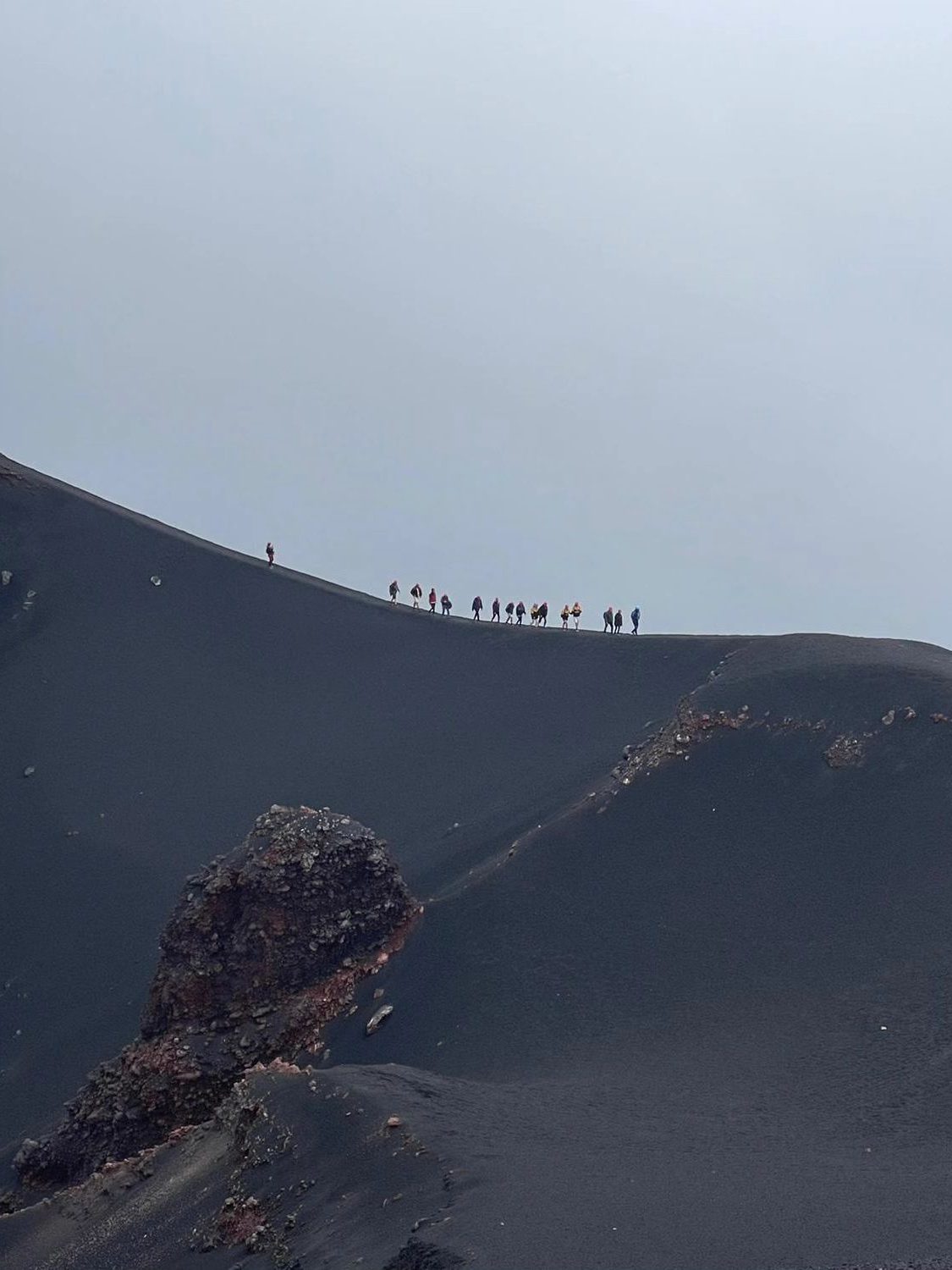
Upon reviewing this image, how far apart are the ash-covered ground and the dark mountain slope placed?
Answer: 131 mm

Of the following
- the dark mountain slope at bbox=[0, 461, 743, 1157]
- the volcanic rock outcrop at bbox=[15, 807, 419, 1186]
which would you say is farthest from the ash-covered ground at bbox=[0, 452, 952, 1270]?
the volcanic rock outcrop at bbox=[15, 807, 419, 1186]

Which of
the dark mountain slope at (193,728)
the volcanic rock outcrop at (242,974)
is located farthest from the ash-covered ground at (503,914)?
the volcanic rock outcrop at (242,974)

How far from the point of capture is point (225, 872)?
27.3 metres

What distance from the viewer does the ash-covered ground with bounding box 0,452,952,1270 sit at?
16.0 metres

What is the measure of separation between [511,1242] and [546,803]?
21.4 m

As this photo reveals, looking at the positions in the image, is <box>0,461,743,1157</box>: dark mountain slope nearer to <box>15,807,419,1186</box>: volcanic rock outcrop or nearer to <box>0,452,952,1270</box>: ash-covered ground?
<box>0,452,952,1270</box>: ash-covered ground

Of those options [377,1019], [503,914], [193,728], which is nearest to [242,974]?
[377,1019]

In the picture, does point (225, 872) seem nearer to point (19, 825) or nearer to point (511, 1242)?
point (511, 1242)

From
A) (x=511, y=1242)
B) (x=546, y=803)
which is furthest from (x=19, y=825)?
(x=511, y=1242)

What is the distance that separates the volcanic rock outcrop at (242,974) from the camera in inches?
989

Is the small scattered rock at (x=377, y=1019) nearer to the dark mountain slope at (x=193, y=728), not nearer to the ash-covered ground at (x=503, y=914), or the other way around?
the ash-covered ground at (x=503, y=914)

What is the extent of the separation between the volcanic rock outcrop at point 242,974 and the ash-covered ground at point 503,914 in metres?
0.86

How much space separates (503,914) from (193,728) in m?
21.0

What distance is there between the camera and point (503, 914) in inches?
1115
